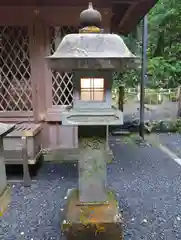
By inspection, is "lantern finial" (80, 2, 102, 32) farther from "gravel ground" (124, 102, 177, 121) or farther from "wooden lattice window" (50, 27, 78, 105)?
"gravel ground" (124, 102, 177, 121)

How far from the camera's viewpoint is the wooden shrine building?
418 centimetres

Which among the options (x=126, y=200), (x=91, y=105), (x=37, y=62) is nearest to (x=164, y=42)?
(x=37, y=62)

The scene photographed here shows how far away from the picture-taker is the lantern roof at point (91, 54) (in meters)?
2.00

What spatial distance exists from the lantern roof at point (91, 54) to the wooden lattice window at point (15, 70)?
2438 mm

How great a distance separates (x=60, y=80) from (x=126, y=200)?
2.30m

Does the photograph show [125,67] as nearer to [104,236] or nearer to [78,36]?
[78,36]

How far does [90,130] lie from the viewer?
2.44m

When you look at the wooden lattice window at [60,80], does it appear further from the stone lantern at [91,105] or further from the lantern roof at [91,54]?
the lantern roof at [91,54]

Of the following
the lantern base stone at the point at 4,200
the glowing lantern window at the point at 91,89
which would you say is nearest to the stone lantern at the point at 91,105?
the glowing lantern window at the point at 91,89

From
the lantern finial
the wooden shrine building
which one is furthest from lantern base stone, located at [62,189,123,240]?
the wooden shrine building

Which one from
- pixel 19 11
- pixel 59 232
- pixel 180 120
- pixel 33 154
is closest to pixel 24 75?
pixel 19 11

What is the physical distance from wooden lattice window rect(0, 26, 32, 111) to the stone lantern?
7.39ft

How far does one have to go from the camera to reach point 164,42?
31.2 feet

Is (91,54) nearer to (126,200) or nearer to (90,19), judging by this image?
(90,19)
